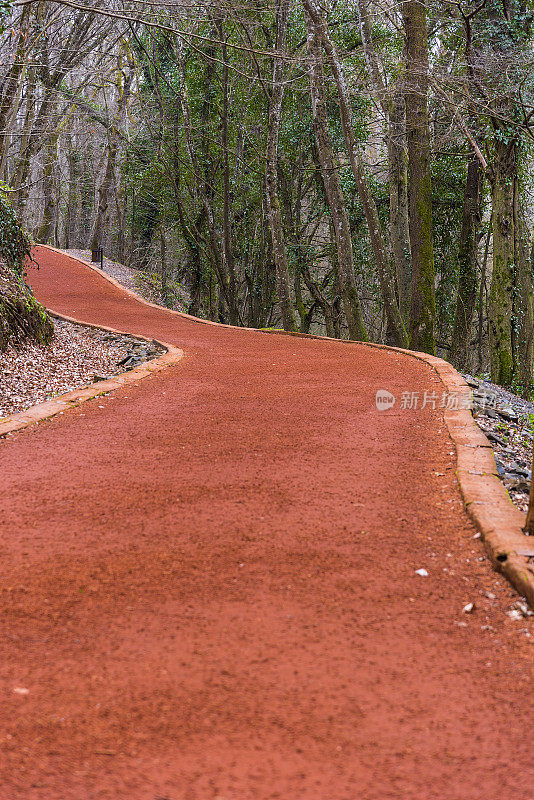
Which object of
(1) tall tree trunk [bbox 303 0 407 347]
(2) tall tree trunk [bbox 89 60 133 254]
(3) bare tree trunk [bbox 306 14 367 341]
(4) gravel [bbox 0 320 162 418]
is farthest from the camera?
(2) tall tree trunk [bbox 89 60 133 254]

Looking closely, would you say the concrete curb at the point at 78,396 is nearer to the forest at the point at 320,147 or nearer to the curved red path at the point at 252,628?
the curved red path at the point at 252,628

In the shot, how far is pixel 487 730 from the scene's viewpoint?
1792mm

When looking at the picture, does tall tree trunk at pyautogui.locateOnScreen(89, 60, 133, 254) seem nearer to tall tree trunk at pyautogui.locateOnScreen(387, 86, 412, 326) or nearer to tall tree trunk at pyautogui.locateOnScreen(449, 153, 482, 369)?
tall tree trunk at pyautogui.locateOnScreen(387, 86, 412, 326)

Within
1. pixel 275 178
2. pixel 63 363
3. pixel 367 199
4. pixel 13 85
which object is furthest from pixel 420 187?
pixel 13 85

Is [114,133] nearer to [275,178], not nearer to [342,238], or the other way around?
[275,178]

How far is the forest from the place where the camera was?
35.5 feet

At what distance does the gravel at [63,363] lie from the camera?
6.68m

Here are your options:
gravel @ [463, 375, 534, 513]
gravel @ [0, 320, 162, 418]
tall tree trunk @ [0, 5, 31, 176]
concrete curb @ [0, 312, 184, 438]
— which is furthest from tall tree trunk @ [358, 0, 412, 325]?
gravel @ [463, 375, 534, 513]

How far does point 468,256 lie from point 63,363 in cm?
976

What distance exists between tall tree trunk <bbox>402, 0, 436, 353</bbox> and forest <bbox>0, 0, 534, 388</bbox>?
0.10 feet

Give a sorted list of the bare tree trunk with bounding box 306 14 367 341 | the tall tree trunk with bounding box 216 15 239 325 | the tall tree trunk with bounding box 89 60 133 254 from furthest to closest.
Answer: the tall tree trunk with bounding box 89 60 133 254
the tall tree trunk with bounding box 216 15 239 325
the bare tree trunk with bounding box 306 14 367 341

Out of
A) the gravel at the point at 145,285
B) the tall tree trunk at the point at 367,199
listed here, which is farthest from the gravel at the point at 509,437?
the gravel at the point at 145,285

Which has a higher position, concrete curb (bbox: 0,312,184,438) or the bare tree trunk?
the bare tree trunk

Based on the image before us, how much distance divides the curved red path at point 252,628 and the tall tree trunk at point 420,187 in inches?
257
